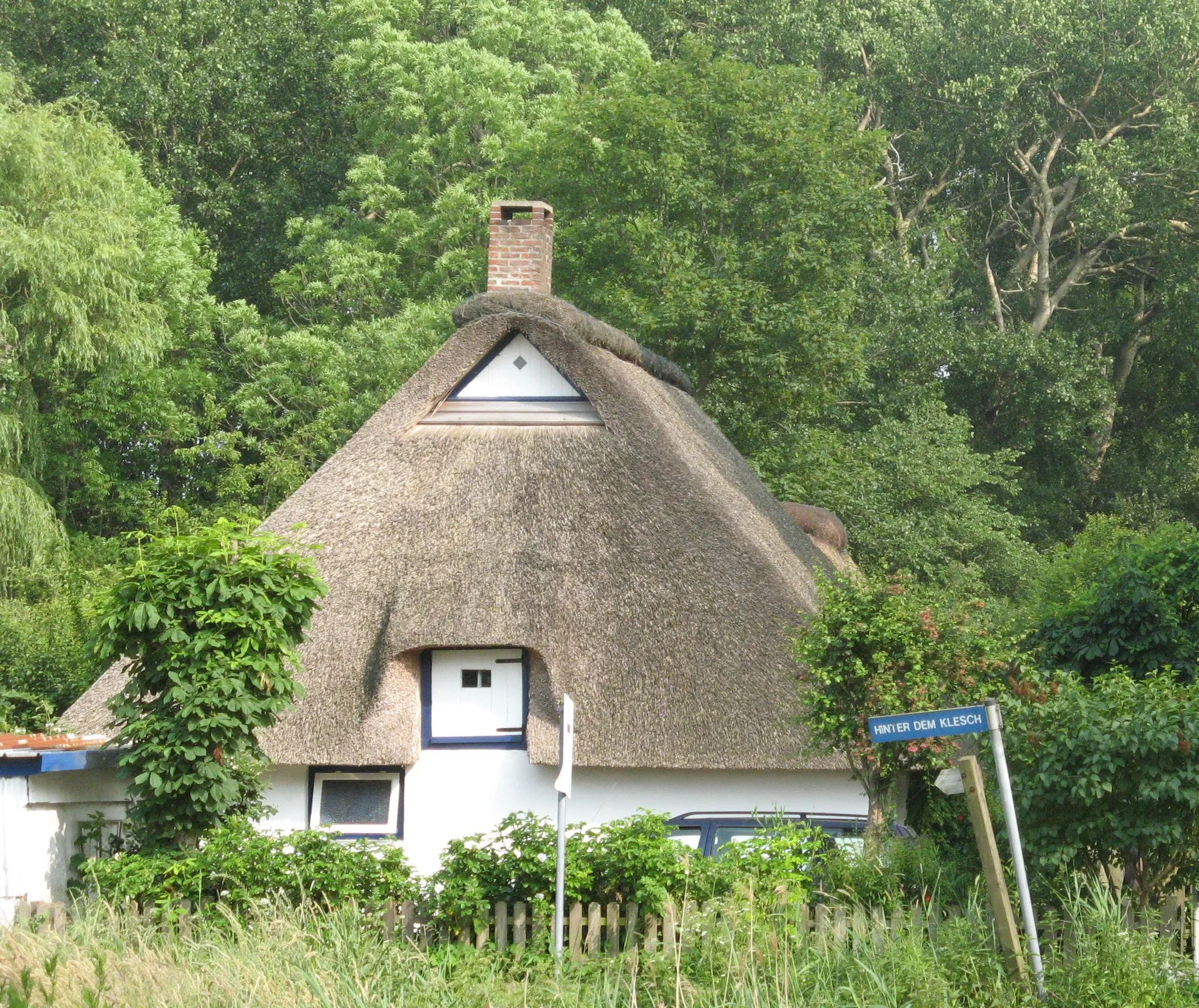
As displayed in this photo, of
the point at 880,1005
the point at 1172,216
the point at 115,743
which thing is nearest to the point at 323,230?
the point at 1172,216

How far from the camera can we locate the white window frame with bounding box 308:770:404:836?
46.2 feet

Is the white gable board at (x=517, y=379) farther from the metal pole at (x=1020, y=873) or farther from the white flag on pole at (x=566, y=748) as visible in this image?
the metal pole at (x=1020, y=873)

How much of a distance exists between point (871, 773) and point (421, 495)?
18.6 feet

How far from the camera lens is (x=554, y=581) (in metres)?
14.3

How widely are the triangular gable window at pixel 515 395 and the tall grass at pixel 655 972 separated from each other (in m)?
8.47

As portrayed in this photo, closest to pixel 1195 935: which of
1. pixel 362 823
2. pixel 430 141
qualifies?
pixel 362 823

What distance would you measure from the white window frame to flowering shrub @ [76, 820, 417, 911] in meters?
3.63

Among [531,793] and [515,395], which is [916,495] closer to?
[515,395]

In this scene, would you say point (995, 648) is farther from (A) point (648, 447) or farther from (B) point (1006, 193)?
(B) point (1006, 193)

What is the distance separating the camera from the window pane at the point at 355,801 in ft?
46.4

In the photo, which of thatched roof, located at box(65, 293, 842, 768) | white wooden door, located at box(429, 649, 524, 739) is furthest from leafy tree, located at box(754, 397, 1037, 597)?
white wooden door, located at box(429, 649, 524, 739)

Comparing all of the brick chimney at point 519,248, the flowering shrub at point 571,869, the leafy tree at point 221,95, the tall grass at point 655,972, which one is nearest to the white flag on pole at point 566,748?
the flowering shrub at point 571,869

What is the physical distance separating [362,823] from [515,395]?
16.2 feet

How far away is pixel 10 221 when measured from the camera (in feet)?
76.0
